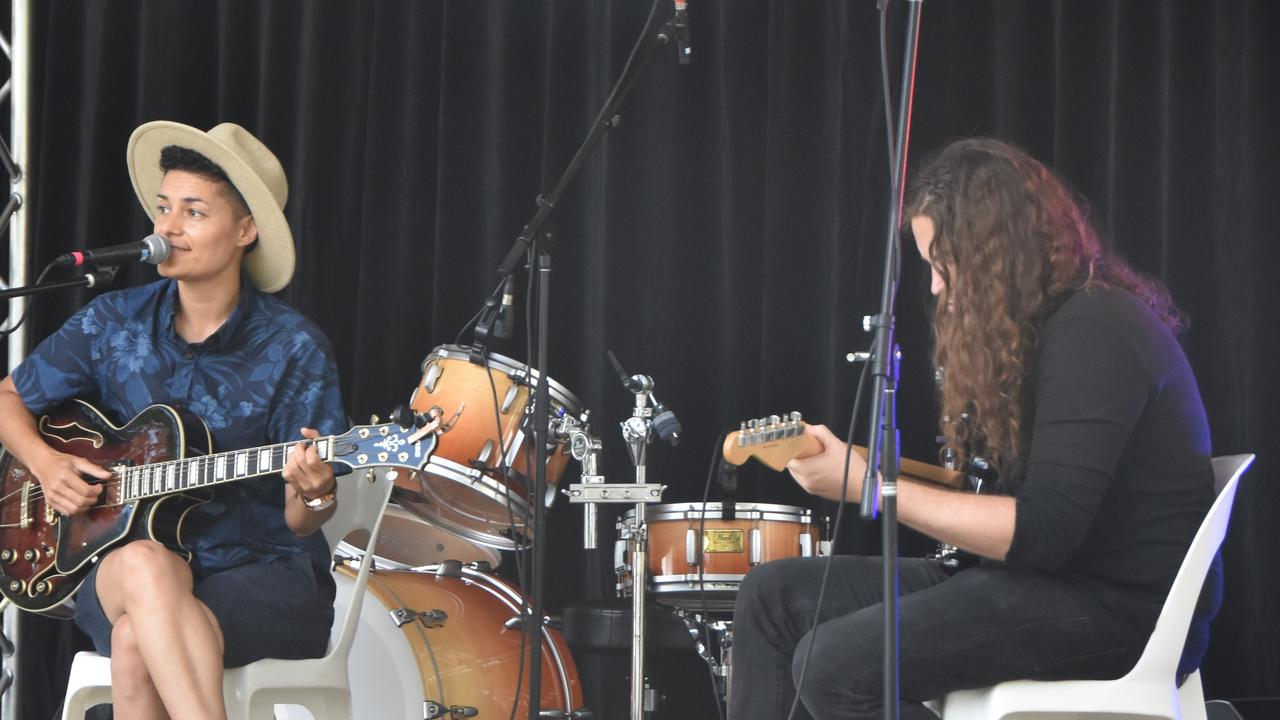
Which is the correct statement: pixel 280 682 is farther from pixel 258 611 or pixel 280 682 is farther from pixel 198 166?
pixel 198 166

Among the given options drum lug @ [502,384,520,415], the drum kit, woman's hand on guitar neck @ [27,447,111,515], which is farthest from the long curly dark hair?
woman's hand on guitar neck @ [27,447,111,515]

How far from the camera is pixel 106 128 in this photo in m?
4.23

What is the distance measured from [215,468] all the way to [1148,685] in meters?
1.69

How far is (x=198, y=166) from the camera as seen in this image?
2.80 meters

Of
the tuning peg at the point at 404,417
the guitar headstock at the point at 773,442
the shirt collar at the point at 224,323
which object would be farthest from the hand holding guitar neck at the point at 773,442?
the shirt collar at the point at 224,323

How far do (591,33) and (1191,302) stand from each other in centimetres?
205

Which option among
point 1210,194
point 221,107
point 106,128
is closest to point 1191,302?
point 1210,194

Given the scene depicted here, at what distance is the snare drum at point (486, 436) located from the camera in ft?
10.4

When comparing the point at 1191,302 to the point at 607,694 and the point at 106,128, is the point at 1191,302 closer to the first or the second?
the point at 607,694

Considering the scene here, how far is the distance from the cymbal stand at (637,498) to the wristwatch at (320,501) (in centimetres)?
81

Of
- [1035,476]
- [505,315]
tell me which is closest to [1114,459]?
[1035,476]

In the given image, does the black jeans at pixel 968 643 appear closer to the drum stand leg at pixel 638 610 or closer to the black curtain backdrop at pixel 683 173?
the drum stand leg at pixel 638 610

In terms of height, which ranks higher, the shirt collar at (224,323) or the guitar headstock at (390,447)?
the shirt collar at (224,323)

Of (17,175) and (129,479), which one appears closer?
(129,479)
